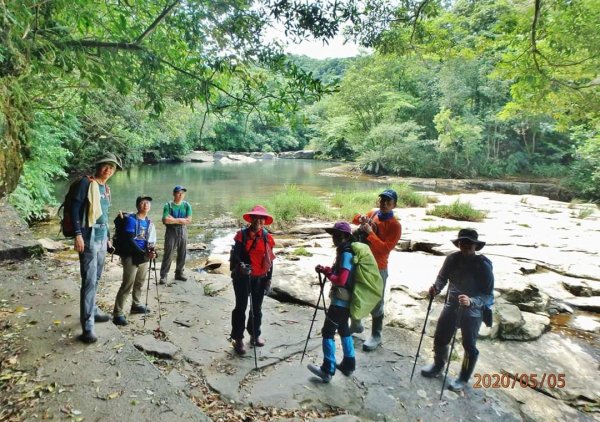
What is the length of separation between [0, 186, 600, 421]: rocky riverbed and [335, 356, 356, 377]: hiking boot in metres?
0.06

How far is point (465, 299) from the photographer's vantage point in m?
3.45

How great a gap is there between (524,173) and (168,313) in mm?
30341

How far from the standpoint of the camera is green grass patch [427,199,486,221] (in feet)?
43.2

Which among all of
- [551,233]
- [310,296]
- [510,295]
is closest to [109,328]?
[310,296]

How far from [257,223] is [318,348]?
164 centimetres

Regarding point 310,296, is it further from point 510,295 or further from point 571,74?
point 571,74

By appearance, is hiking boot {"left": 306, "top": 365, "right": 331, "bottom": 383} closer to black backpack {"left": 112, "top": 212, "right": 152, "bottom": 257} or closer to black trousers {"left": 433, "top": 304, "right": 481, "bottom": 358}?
black trousers {"left": 433, "top": 304, "right": 481, "bottom": 358}

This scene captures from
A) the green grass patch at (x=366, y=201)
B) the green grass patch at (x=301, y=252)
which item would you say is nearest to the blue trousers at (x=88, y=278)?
the green grass patch at (x=301, y=252)

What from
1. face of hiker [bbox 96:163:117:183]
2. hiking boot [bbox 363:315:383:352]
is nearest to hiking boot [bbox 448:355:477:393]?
hiking boot [bbox 363:315:383:352]

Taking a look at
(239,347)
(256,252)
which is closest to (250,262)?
(256,252)

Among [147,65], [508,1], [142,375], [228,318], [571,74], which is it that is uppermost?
[508,1]

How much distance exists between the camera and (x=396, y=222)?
4238mm
